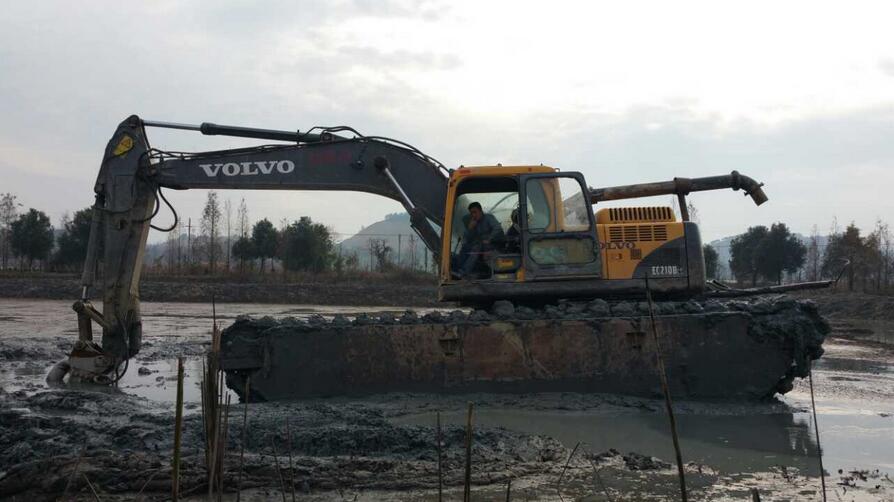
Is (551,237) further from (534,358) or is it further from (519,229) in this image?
(534,358)

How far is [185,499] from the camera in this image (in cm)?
474

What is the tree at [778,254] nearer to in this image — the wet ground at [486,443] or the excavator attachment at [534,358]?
the wet ground at [486,443]

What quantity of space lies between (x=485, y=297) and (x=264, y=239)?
1335 inches

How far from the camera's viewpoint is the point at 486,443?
6.41 m

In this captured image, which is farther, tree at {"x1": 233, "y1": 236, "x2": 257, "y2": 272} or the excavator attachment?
tree at {"x1": 233, "y1": 236, "x2": 257, "y2": 272}

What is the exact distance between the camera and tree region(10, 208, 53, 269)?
43.1 m

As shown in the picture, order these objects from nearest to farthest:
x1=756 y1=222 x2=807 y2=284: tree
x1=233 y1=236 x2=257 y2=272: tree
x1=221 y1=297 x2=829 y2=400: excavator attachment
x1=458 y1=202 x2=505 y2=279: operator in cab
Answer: x1=221 y1=297 x2=829 y2=400: excavator attachment → x1=458 y1=202 x2=505 y2=279: operator in cab → x1=756 y1=222 x2=807 y2=284: tree → x1=233 y1=236 x2=257 y2=272: tree

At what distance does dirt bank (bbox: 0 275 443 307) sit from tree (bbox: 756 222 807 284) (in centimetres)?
1691

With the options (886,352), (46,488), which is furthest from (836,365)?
(46,488)

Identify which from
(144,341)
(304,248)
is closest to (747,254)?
(304,248)

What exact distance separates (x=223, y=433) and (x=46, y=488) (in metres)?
2.57

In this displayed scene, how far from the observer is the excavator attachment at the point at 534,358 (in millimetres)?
8820

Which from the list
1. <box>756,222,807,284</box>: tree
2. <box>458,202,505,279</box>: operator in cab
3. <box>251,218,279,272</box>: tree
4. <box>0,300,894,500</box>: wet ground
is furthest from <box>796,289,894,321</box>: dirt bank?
<box>251,218,279,272</box>: tree

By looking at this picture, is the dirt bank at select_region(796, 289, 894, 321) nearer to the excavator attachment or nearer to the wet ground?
the wet ground
